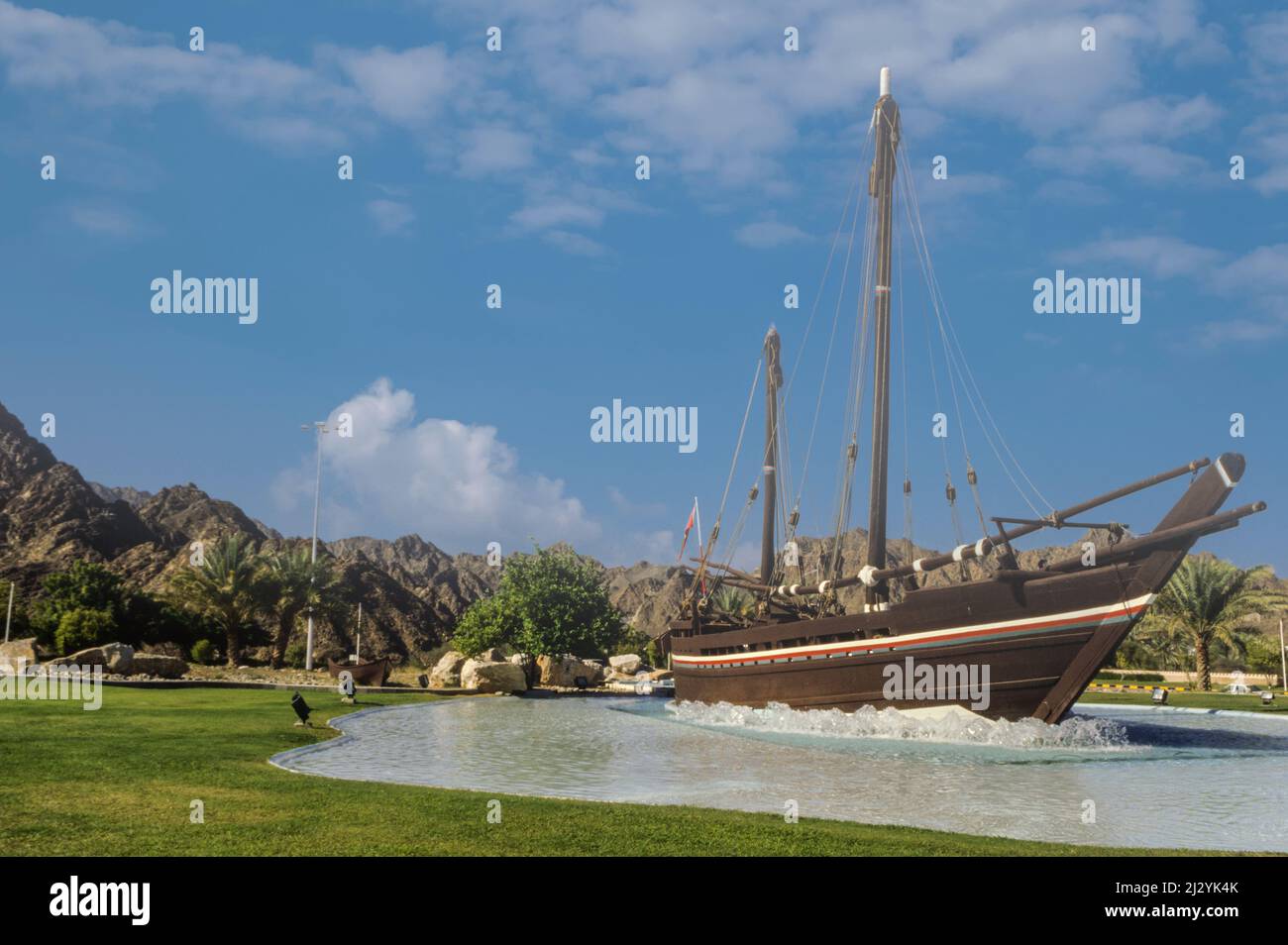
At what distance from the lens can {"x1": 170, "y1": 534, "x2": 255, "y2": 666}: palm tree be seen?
2427 inches

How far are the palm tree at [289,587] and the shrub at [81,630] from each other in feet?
30.3

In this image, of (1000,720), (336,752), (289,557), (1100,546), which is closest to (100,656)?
(289,557)

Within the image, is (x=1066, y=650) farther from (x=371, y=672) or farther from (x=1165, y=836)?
(x=371, y=672)

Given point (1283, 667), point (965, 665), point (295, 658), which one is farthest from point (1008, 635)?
point (295, 658)

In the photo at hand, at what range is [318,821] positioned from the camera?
11.8 meters

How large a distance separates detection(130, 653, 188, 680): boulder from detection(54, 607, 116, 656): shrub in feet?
43.2

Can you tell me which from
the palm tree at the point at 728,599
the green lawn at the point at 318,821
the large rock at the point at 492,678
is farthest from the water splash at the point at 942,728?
the palm tree at the point at 728,599

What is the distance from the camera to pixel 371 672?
5356cm

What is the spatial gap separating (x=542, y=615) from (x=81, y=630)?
28.3 metres

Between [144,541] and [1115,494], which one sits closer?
[1115,494]

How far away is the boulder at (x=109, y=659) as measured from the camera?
150 ft

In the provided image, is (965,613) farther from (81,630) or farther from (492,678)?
(81,630)
